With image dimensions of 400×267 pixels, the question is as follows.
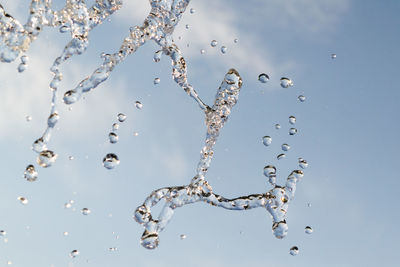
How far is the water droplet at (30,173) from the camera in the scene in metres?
5.69

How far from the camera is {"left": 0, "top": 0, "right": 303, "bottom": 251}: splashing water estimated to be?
557 cm

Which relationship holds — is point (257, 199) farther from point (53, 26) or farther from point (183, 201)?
point (53, 26)

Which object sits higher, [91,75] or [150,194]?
[91,75]

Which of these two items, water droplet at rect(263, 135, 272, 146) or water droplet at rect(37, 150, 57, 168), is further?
water droplet at rect(263, 135, 272, 146)

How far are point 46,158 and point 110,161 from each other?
556 millimetres

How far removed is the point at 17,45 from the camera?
18.3ft

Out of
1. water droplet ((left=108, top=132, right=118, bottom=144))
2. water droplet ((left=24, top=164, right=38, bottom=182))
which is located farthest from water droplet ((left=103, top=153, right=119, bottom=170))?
water droplet ((left=24, top=164, right=38, bottom=182))

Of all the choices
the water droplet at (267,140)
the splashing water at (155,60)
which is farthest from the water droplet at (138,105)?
the water droplet at (267,140)

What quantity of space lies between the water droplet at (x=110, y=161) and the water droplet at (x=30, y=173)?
0.69 metres

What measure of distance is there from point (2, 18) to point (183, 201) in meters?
2.37

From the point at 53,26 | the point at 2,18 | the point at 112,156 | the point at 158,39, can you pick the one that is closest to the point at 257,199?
the point at 112,156

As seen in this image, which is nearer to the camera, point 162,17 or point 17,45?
point 17,45

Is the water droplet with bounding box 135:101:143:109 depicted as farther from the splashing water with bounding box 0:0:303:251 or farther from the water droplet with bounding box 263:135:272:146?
the water droplet with bounding box 263:135:272:146

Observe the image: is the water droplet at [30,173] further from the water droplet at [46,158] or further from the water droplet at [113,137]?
the water droplet at [113,137]
